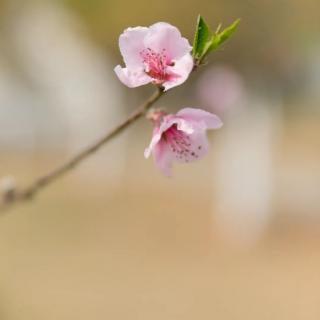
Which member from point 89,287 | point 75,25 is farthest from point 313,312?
point 75,25

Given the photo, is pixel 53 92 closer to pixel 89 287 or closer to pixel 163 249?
pixel 163 249

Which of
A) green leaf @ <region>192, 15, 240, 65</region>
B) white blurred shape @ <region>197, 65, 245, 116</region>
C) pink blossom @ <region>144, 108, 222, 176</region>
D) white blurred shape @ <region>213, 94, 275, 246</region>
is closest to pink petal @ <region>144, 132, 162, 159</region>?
pink blossom @ <region>144, 108, 222, 176</region>

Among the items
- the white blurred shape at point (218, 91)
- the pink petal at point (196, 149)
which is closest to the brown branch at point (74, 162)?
the pink petal at point (196, 149)

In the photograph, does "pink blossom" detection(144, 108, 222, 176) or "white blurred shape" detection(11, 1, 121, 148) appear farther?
"white blurred shape" detection(11, 1, 121, 148)

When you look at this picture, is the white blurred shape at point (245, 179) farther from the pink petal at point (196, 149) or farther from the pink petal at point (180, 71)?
the pink petal at point (180, 71)

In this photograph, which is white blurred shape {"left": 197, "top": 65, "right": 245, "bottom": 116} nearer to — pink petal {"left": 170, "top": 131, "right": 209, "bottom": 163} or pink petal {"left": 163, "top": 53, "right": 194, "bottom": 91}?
pink petal {"left": 170, "top": 131, "right": 209, "bottom": 163}

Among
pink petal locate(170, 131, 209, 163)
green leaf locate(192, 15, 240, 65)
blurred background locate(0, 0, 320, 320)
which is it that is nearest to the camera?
green leaf locate(192, 15, 240, 65)

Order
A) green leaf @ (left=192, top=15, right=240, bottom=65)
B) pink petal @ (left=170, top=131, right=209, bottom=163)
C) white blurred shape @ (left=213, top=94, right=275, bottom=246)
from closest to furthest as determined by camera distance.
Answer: green leaf @ (left=192, top=15, right=240, bottom=65) < pink petal @ (left=170, top=131, right=209, bottom=163) < white blurred shape @ (left=213, top=94, right=275, bottom=246)
